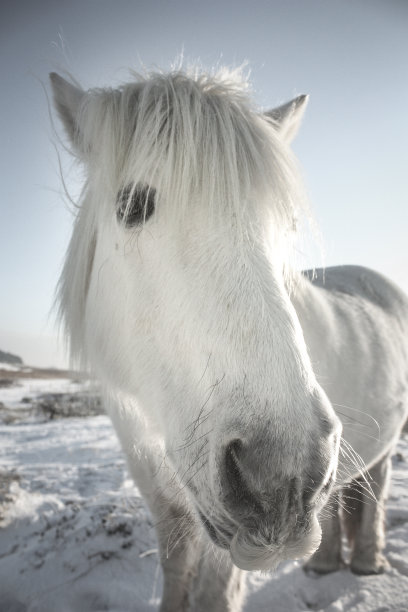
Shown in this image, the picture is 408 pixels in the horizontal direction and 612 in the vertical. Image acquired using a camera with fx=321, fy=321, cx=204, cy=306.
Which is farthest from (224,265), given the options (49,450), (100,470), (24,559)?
(49,450)

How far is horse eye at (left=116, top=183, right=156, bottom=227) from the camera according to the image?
1.20 metres

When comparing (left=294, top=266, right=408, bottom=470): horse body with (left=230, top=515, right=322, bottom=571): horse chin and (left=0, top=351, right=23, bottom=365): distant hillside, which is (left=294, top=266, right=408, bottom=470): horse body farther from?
(left=0, top=351, right=23, bottom=365): distant hillside

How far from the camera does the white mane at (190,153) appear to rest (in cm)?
116

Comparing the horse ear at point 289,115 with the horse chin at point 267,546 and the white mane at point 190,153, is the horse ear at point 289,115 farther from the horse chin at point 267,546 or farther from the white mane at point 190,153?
the horse chin at point 267,546

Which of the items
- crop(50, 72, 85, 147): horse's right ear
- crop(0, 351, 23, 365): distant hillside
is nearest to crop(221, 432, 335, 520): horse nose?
crop(50, 72, 85, 147): horse's right ear

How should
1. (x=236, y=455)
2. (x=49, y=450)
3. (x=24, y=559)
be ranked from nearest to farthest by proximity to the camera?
1. (x=236, y=455)
2. (x=24, y=559)
3. (x=49, y=450)

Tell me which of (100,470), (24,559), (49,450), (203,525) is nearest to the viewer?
(203,525)

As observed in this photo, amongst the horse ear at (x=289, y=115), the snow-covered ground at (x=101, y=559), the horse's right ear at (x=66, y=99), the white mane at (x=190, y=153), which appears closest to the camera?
the white mane at (x=190, y=153)

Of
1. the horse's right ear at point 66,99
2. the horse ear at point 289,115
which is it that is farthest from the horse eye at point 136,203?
the horse ear at point 289,115

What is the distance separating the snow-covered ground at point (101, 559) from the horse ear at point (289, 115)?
237cm

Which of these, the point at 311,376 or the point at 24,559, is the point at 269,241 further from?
the point at 24,559

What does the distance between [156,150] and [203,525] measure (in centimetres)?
130

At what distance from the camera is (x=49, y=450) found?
4.26 metres

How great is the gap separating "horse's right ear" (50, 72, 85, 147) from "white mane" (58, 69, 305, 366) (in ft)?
0.24
